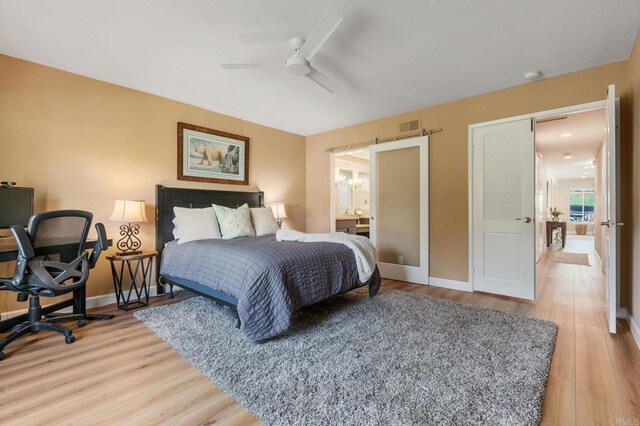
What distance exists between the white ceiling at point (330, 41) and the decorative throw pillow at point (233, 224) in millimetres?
1555

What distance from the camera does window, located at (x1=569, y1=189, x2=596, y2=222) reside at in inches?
491

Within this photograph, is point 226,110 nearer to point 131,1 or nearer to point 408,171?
point 131,1

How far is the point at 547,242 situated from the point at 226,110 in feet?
Answer: 29.7

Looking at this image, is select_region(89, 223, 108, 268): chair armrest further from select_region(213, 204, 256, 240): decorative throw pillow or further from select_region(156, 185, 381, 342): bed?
select_region(213, 204, 256, 240): decorative throw pillow

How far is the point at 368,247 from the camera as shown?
333cm

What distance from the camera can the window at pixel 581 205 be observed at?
12.5m

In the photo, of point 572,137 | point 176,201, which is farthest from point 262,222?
point 572,137

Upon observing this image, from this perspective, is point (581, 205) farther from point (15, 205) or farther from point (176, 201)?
point (15, 205)

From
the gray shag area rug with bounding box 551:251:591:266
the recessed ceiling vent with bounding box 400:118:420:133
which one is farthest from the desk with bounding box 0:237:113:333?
the gray shag area rug with bounding box 551:251:591:266

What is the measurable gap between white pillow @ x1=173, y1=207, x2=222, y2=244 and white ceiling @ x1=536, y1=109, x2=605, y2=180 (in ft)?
15.2

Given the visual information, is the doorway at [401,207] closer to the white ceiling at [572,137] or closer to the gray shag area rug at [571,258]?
the white ceiling at [572,137]

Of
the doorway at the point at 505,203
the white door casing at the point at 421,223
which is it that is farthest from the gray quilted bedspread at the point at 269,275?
the doorway at the point at 505,203

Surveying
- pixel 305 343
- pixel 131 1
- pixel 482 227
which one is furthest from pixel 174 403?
pixel 482 227

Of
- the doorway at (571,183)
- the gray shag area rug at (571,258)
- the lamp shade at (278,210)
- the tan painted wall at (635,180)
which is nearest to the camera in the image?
the tan painted wall at (635,180)
